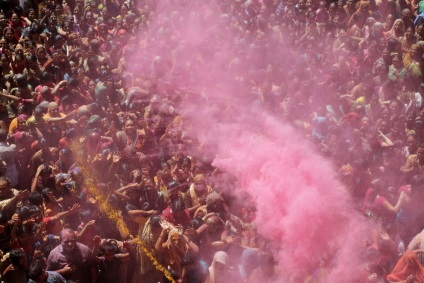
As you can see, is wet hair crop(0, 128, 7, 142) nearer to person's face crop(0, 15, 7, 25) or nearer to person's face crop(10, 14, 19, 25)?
person's face crop(0, 15, 7, 25)

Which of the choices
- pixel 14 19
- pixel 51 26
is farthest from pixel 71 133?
pixel 14 19

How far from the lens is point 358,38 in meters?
9.45

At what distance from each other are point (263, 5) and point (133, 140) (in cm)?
501

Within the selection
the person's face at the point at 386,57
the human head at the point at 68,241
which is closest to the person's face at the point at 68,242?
the human head at the point at 68,241

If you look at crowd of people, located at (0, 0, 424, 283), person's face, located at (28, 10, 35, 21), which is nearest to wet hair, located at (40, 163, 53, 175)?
crowd of people, located at (0, 0, 424, 283)

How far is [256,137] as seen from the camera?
7793mm

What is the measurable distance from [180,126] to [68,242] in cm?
314

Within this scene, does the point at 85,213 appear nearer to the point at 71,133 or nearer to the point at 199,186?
the point at 199,186

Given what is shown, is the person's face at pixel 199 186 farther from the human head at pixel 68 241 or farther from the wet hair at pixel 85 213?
the human head at pixel 68 241

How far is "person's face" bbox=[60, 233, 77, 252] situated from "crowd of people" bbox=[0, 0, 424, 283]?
0.6 inches

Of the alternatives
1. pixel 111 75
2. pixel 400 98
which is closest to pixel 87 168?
pixel 111 75

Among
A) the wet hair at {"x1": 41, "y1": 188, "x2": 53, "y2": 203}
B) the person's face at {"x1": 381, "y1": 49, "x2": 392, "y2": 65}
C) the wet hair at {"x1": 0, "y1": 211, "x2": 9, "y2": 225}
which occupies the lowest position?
the wet hair at {"x1": 41, "y1": 188, "x2": 53, "y2": 203}

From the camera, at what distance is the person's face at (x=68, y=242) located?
538cm

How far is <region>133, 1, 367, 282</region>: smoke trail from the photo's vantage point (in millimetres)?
6273
